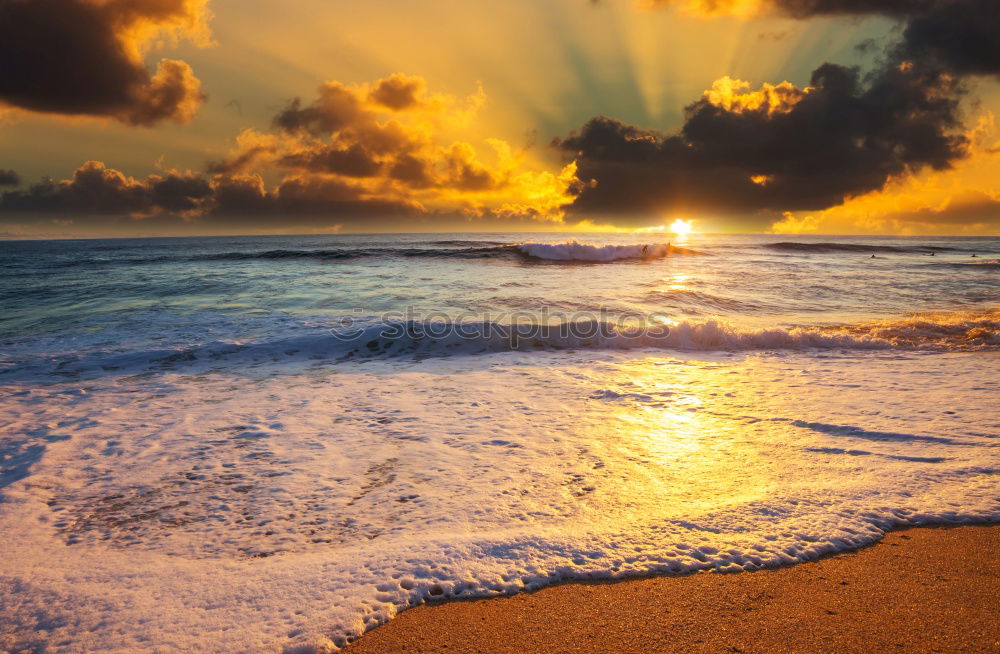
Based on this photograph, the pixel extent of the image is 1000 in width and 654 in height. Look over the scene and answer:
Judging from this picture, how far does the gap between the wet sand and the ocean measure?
0.43 feet

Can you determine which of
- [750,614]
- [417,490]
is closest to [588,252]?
[417,490]

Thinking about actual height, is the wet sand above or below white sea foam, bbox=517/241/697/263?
below

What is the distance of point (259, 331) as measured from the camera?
963 cm

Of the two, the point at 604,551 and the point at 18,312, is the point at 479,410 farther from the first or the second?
the point at 18,312

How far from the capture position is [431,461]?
400 centimetres

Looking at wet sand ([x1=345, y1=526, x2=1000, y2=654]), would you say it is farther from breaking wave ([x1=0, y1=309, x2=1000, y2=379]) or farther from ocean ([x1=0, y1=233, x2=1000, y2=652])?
breaking wave ([x1=0, y1=309, x2=1000, y2=379])

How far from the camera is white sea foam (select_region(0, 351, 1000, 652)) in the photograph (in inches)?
96.5

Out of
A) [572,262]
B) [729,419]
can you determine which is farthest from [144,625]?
[572,262]

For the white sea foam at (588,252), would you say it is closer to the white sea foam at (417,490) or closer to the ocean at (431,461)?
the ocean at (431,461)

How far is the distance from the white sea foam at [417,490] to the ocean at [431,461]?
0.02 meters

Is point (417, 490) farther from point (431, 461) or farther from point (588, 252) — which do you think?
point (588, 252)

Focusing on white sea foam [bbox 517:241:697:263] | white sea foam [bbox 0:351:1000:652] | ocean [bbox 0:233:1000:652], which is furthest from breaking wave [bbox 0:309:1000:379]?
white sea foam [bbox 517:241:697:263]

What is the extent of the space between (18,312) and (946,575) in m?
19.0

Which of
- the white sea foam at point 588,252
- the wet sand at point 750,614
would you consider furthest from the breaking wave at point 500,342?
the white sea foam at point 588,252
